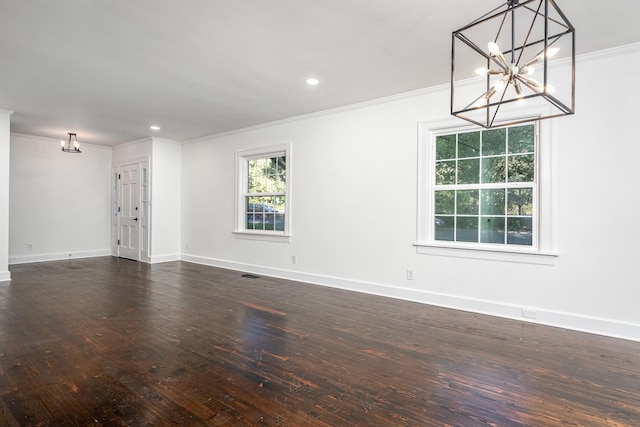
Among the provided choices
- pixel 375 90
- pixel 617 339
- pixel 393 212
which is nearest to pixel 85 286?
pixel 393 212

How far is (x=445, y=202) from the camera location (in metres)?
4.11

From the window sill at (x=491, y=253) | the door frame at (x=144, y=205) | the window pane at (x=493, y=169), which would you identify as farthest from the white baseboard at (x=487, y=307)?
the door frame at (x=144, y=205)

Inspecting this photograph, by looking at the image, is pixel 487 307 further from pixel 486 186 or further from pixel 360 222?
pixel 360 222

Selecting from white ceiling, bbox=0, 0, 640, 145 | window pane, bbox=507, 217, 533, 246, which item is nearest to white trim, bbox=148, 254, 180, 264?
white ceiling, bbox=0, 0, 640, 145

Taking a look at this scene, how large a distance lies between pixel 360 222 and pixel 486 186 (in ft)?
5.28

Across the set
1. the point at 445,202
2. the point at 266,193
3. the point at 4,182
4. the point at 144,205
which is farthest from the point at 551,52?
the point at 144,205

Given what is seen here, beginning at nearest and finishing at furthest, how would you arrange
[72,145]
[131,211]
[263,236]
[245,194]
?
[263,236] → [245,194] → [72,145] → [131,211]

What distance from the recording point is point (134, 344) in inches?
111

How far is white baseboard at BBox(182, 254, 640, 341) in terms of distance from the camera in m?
3.09

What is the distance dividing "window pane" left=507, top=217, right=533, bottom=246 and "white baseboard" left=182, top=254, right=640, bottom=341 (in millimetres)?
668

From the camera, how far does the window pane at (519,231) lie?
3.56 m

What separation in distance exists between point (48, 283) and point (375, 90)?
5.28 metres

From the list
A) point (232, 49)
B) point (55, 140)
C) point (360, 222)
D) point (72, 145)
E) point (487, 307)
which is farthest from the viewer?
point (55, 140)

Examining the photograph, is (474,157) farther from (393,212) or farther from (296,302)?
(296,302)
